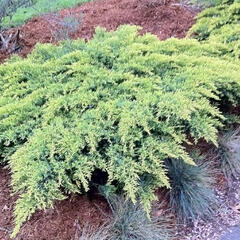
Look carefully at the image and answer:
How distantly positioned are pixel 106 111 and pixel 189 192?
0.98 metres

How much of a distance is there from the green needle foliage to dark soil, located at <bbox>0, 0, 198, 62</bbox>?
1407 mm

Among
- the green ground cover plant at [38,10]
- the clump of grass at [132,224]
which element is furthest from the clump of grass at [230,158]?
the green ground cover plant at [38,10]

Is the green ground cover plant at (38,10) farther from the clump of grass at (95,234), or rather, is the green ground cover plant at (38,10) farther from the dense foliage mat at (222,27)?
the clump of grass at (95,234)

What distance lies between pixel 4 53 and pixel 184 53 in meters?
2.50

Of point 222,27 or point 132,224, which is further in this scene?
point 222,27

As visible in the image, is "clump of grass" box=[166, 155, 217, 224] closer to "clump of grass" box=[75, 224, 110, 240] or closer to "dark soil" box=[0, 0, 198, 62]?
"clump of grass" box=[75, 224, 110, 240]

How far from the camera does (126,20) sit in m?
6.14

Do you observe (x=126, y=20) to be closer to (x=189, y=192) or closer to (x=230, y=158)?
(x=230, y=158)

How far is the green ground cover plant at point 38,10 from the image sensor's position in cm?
663

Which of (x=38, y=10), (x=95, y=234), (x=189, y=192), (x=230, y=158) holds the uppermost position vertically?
(x=38, y=10)

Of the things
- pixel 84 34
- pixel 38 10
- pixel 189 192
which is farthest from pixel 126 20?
pixel 189 192

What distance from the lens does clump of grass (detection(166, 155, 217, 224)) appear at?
3312 mm

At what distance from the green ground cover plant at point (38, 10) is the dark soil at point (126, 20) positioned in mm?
297

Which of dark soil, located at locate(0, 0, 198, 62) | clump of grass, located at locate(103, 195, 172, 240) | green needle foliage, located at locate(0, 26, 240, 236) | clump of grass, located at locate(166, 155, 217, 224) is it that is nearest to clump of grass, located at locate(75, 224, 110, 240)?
clump of grass, located at locate(103, 195, 172, 240)
